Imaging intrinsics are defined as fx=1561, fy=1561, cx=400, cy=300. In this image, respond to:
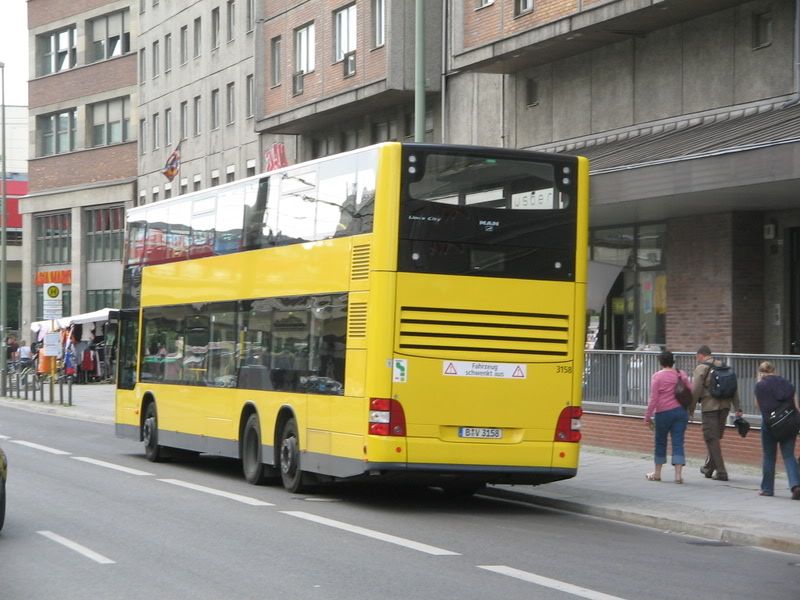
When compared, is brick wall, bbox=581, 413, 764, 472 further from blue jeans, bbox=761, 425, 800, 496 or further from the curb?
the curb

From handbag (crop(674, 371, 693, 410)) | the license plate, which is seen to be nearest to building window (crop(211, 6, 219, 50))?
handbag (crop(674, 371, 693, 410))

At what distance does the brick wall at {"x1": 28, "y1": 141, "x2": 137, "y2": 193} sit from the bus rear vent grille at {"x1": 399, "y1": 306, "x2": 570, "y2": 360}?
52.9 m

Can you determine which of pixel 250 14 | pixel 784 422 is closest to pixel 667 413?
pixel 784 422

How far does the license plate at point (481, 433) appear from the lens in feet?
54.0

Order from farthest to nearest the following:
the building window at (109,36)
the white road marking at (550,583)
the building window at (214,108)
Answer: the building window at (109,36) → the building window at (214,108) → the white road marking at (550,583)

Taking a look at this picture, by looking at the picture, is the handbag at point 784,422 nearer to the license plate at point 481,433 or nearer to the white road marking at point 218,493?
the license plate at point 481,433

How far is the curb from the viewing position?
1403 cm

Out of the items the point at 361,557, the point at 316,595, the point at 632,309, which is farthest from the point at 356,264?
the point at 632,309

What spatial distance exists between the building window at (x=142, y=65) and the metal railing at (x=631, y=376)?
4526 cm

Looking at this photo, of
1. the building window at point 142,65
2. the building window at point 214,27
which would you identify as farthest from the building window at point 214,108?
the building window at point 142,65

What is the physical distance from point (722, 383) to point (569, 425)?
3787 millimetres

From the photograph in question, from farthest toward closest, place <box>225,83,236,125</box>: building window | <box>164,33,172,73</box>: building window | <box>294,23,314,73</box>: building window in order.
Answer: <box>164,33,172,73</box>: building window
<box>225,83,236,125</box>: building window
<box>294,23,314,73</box>: building window

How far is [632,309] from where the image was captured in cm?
2891

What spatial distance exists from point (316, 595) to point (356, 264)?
6.92 m
